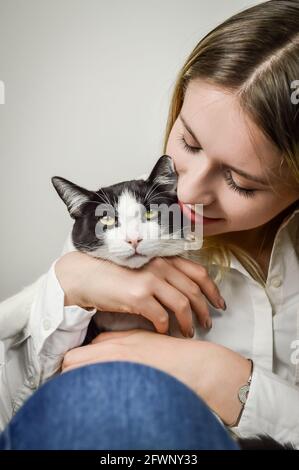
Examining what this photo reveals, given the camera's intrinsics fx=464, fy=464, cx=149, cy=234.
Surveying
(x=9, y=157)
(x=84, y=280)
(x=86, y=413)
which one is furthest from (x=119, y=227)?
(x=86, y=413)

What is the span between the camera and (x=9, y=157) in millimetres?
725

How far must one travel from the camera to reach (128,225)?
676 millimetres

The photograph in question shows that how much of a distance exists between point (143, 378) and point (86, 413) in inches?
2.3

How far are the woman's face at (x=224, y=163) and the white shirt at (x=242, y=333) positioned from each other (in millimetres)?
140

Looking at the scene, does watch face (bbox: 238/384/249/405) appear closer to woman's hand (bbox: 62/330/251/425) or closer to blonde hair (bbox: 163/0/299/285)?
woman's hand (bbox: 62/330/251/425)

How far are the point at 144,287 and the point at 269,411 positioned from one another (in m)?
0.24

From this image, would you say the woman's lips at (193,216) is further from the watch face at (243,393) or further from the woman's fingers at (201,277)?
the watch face at (243,393)

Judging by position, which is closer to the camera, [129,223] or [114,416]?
[114,416]

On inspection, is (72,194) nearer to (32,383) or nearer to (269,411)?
(32,383)

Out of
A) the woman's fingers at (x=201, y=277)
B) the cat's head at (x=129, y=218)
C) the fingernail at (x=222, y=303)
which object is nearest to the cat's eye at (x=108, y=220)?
→ the cat's head at (x=129, y=218)

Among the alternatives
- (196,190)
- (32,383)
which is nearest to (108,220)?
(196,190)

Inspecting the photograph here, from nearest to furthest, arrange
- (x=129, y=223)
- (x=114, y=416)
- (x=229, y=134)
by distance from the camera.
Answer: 1. (x=114, y=416)
2. (x=229, y=134)
3. (x=129, y=223)

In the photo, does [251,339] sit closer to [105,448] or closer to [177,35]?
[105,448]

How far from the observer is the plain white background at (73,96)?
0.71 m
